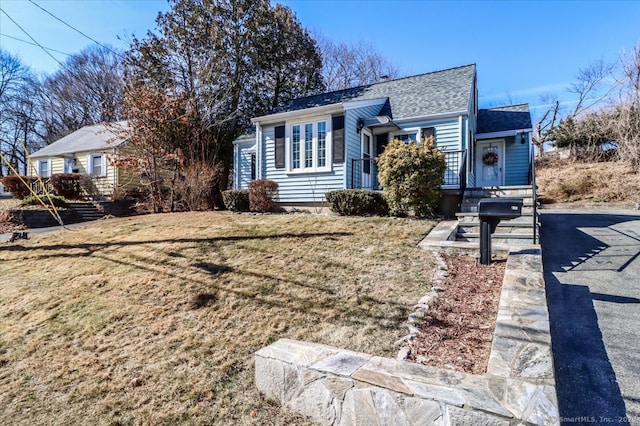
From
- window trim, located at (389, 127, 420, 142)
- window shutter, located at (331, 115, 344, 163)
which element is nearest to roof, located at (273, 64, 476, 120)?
window trim, located at (389, 127, 420, 142)

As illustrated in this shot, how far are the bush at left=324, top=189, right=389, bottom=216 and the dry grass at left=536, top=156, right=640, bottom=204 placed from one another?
373 inches

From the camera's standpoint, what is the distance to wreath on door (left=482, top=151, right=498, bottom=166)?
12.9 metres

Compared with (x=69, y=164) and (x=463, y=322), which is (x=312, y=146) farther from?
(x=69, y=164)

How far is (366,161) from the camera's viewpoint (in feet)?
→ 36.5

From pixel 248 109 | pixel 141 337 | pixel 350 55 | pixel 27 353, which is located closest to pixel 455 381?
pixel 141 337

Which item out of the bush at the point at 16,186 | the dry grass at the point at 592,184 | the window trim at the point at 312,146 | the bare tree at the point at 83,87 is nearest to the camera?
the window trim at the point at 312,146

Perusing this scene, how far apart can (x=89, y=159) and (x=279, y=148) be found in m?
13.1

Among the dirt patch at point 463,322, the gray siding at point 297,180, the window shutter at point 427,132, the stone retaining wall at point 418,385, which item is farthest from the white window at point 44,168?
the dirt patch at point 463,322

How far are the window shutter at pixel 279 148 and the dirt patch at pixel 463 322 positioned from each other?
7.63 meters

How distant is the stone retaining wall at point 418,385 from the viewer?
1773mm

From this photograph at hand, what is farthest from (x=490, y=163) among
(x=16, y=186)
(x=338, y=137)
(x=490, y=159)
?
(x=16, y=186)

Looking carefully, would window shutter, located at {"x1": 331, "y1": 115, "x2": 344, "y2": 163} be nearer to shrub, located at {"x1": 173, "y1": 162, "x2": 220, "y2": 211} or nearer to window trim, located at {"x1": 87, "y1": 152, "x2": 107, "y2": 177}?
shrub, located at {"x1": 173, "y1": 162, "x2": 220, "y2": 211}

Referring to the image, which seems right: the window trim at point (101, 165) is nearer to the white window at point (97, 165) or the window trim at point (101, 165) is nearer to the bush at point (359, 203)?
the white window at point (97, 165)

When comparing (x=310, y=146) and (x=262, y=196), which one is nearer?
(x=262, y=196)
